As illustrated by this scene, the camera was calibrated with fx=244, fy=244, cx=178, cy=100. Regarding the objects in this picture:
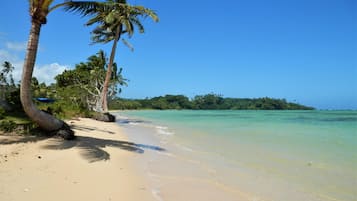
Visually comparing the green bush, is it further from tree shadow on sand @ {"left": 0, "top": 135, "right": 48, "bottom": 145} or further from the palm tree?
the palm tree

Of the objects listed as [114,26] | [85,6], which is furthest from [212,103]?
[85,6]

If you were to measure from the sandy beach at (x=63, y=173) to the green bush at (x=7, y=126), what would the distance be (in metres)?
0.66

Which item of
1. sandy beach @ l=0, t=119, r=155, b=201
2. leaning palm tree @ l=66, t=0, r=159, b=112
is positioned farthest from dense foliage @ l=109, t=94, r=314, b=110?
sandy beach @ l=0, t=119, r=155, b=201

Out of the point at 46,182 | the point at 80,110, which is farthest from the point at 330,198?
the point at 80,110

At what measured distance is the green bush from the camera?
7.00 metres

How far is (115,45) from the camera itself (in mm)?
20938

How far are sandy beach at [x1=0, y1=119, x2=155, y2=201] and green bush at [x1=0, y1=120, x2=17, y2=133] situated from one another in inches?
26.2

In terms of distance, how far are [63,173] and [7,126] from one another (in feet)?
13.2

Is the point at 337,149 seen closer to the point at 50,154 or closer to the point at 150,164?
the point at 150,164

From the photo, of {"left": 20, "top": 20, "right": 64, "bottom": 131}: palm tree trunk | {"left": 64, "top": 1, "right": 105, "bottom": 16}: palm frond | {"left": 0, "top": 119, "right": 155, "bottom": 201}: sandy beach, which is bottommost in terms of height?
{"left": 0, "top": 119, "right": 155, "bottom": 201}: sandy beach

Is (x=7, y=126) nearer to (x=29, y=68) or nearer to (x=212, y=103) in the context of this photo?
(x=29, y=68)

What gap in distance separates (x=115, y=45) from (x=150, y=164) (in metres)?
16.9

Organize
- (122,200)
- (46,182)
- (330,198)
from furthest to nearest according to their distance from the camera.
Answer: (330,198), (46,182), (122,200)

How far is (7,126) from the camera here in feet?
23.2
